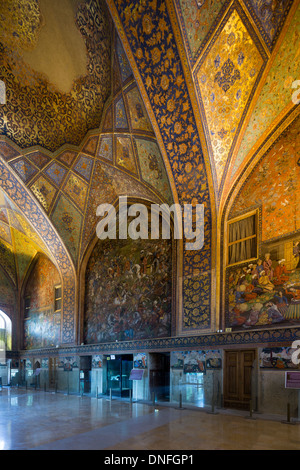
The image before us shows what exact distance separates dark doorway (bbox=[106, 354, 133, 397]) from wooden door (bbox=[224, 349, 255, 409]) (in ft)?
16.5

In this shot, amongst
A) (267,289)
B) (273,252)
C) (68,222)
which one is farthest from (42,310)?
(273,252)

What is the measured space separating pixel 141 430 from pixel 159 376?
5.55 m

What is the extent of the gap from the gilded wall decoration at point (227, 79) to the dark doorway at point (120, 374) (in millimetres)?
7559

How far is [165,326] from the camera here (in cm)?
1188

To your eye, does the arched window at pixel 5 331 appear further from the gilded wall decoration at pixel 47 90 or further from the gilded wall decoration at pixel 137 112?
the gilded wall decoration at pixel 137 112

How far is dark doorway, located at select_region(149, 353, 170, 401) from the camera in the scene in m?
11.7

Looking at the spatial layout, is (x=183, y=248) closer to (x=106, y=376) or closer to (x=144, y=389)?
(x=144, y=389)

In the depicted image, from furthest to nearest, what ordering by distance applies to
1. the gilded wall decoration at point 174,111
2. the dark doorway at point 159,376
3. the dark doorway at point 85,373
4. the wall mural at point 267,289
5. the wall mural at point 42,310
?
the wall mural at point 42,310 < the dark doorway at point 85,373 < the dark doorway at point 159,376 < the gilded wall decoration at point 174,111 < the wall mural at point 267,289

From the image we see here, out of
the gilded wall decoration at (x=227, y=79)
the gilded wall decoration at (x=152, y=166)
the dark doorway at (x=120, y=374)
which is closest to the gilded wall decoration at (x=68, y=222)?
the gilded wall decoration at (x=152, y=166)

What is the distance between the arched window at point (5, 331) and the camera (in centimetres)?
2080

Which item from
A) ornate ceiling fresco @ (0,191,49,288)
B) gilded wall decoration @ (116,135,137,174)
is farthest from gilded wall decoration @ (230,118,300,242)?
ornate ceiling fresco @ (0,191,49,288)

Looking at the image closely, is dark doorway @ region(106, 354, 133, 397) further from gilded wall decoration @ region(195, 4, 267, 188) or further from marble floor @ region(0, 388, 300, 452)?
gilded wall decoration @ region(195, 4, 267, 188)

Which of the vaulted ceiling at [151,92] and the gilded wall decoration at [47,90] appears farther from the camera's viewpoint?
the gilded wall decoration at [47,90]
